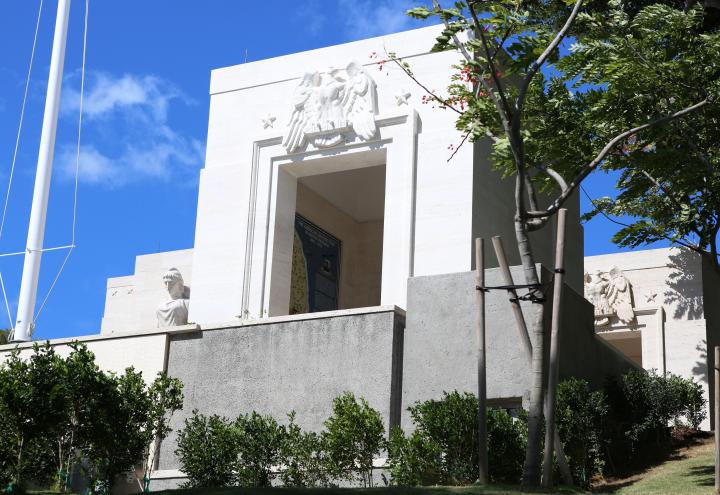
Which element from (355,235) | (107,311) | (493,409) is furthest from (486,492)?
(107,311)

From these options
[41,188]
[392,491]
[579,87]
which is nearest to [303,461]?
[392,491]

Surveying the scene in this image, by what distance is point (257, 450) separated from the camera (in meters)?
13.4

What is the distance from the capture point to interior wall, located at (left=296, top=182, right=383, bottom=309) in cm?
2148

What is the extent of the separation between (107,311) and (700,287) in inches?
544

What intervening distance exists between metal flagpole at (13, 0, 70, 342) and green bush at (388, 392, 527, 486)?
9.12m

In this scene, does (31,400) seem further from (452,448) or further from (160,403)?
(452,448)

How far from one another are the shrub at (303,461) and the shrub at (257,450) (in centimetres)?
13

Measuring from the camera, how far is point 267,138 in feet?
62.8

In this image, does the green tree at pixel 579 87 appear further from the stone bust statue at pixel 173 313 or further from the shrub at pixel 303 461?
the stone bust statue at pixel 173 313

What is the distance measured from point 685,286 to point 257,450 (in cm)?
1294

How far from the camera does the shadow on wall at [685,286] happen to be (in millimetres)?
22828

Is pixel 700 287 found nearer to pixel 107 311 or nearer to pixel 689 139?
pixel 689 139

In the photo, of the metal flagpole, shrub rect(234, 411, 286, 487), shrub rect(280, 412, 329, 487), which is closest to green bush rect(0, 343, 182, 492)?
shrub rect(234, 411, 286, 487)

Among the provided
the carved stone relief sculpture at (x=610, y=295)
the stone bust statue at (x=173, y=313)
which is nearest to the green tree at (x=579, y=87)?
the stone bust statue at (x=173, y=313)
